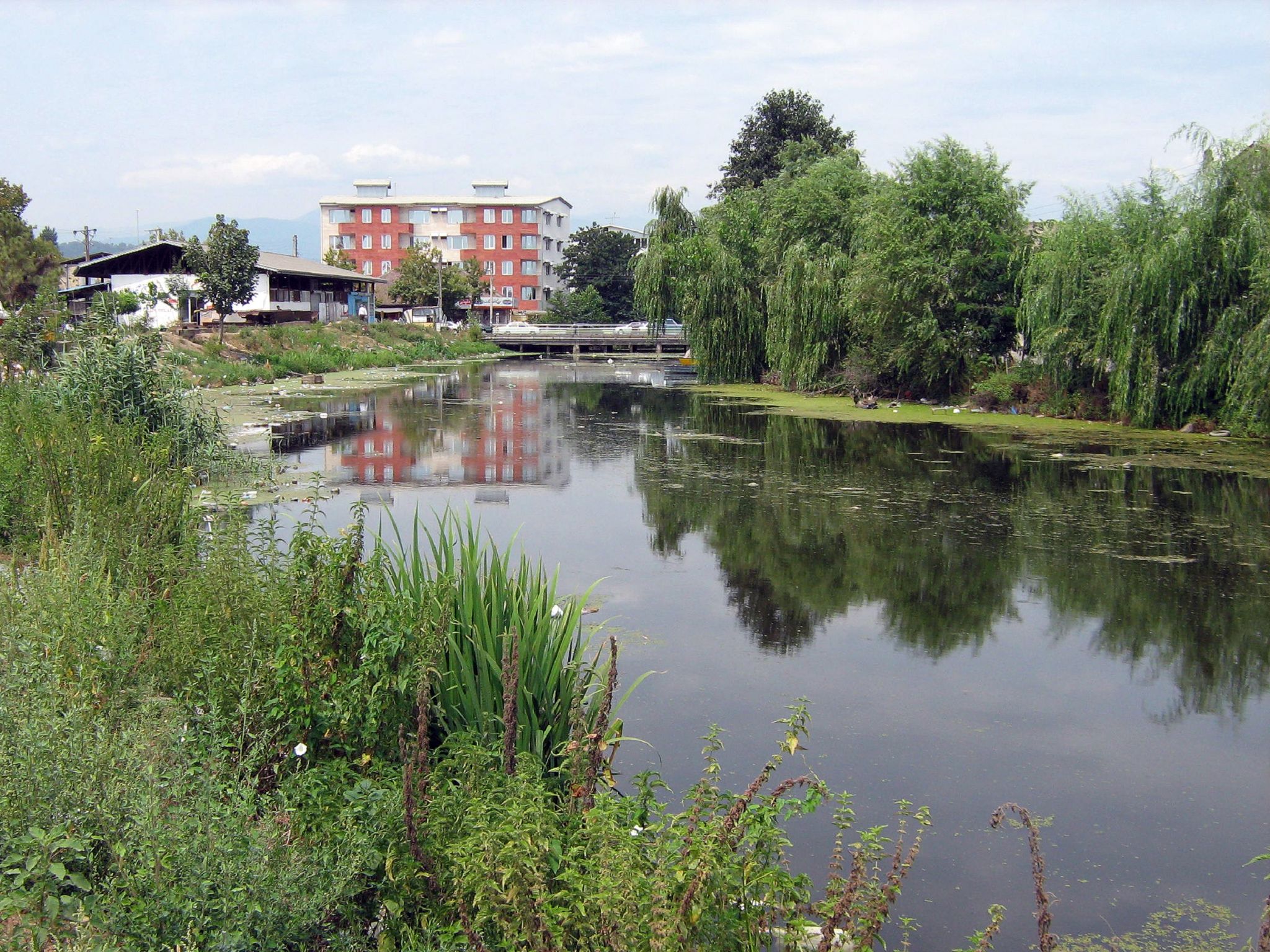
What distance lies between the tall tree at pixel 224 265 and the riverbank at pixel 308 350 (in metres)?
1.56

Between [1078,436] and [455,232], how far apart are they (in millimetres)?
78260

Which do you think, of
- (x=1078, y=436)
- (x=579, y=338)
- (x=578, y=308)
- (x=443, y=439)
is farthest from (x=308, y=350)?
(x=578, y=308)

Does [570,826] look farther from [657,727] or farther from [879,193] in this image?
[879,193]

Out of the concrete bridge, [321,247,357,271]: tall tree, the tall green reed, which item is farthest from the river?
[321,247,357,271]: tall tree

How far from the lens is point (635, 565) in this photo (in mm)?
11164

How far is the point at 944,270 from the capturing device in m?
29.7

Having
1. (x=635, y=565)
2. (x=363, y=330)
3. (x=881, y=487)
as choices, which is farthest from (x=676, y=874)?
(x=363, y=330)

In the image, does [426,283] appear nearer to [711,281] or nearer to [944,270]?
[711,281]

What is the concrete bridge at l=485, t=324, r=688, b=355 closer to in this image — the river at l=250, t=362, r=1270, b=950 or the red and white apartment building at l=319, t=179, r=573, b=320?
the red and white apartment building at l=319, t=179, r=573, b=320

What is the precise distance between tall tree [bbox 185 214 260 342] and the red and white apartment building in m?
49.7

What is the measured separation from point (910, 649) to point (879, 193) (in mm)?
27145

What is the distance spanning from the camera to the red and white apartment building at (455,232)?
9381 cm

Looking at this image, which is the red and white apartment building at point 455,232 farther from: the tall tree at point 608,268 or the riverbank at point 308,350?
the riverbank at point 308,350

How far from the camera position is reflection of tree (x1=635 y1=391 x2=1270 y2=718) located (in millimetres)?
8945
